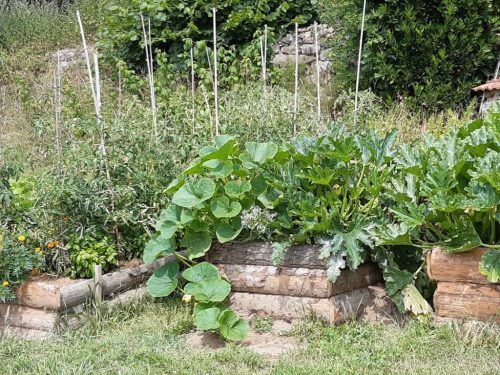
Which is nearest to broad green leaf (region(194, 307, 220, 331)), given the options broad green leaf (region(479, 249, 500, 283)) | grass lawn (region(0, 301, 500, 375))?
grass lawn (region(0, 301, 500, 375))

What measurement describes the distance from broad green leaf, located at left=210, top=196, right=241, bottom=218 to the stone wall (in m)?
5.55

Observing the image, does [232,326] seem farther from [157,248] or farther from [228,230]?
[157,248]

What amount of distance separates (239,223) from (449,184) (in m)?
1.38

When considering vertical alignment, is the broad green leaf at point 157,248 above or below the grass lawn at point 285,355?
above

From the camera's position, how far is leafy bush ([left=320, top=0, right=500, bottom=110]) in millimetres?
7434

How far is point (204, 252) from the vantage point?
4.62 m

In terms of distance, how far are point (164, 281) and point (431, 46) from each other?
4.44 meters

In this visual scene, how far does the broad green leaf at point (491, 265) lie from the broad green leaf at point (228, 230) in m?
1.54

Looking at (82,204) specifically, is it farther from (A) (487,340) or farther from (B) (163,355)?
(A) (487,340)

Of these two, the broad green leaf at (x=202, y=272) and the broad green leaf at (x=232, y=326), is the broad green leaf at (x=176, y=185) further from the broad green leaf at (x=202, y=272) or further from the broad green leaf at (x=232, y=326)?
the broad green leaf at (x=232, y=326)

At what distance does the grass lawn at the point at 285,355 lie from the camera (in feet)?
12.1

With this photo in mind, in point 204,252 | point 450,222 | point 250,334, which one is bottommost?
point 250,334

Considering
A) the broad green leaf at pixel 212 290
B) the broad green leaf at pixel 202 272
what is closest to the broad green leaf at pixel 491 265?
the broad green leaf at pixel 212 290

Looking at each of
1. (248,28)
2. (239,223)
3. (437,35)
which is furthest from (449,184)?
(248,28)
